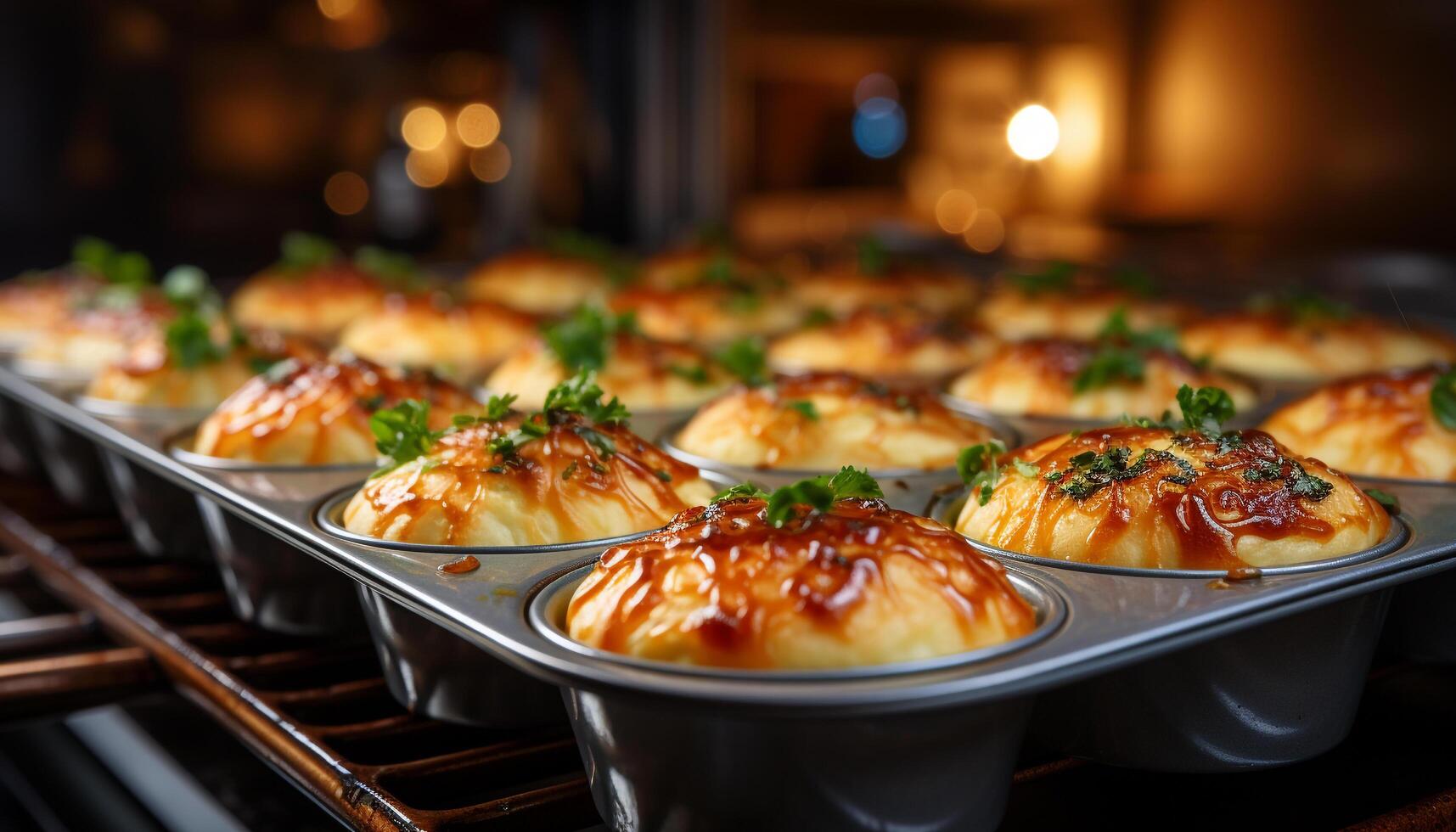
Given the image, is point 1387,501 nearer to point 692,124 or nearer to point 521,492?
point 521,492

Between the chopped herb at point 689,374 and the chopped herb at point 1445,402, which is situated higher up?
the chopped herb at point 1445,402

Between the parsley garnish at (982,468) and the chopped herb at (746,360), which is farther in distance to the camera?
the chopped herb at (746,360)

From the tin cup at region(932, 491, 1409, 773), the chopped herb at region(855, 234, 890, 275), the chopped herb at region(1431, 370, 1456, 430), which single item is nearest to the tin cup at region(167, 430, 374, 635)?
the tin cup at region(932, 491, 1409, 773)

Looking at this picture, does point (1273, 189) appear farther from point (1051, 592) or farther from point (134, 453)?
point (134, 453)

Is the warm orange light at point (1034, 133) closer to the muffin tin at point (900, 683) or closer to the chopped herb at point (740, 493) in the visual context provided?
the muffin tin at point (900, 683)

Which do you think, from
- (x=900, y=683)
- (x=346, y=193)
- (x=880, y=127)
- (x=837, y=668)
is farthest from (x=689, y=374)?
(x=880, y=127)

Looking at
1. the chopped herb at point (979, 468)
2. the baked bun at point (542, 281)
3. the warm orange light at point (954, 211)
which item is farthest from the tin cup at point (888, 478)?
the warm orange light at point (954, 211)
